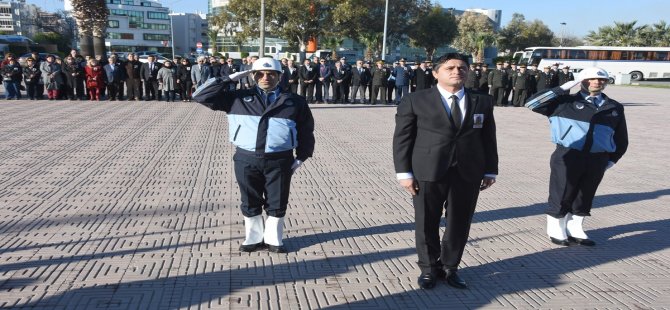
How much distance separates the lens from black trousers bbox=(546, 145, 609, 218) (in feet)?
15.5

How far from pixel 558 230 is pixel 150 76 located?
14.7m

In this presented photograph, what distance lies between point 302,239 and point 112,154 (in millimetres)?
5009

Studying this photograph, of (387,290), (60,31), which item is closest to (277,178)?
(387,290)

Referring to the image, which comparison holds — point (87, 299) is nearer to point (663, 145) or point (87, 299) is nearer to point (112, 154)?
point (112, 154)

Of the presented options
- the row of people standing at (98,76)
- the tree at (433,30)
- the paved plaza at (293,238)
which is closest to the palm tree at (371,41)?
the tree at (433,30)

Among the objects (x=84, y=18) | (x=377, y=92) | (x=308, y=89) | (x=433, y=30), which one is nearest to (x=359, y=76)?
(x=377, y=92)

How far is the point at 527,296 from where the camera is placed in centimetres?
382

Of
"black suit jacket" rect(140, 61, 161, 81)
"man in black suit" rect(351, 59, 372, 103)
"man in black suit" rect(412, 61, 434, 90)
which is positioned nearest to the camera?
"black suit jacket" rect(140, 61, 161, 81)

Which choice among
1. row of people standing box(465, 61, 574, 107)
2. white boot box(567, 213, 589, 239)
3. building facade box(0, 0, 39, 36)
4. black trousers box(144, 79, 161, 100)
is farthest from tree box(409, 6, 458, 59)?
building facade box(0, 0, 39, 36)

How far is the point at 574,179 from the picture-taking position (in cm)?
479

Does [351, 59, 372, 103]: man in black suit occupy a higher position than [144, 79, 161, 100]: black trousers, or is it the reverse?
[351, 59, 372, 103]: man in black suit

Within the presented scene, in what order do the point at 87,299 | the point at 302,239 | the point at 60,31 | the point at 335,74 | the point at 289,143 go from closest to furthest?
the point at 87,299 → the point at 289,143 → the point at 302,239 → the point at 335,74 → the point at 60,31

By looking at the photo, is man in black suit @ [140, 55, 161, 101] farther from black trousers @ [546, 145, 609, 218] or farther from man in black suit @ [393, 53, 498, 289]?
man in black suit @ [393, 53, 498, 289]

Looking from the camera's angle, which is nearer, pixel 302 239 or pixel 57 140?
pixel 302 239
